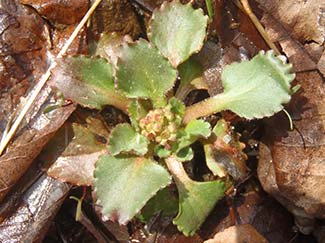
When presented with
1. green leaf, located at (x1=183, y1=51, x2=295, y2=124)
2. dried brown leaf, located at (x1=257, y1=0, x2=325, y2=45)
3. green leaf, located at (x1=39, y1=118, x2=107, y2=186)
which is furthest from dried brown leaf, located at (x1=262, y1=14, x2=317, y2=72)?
green leaf, located at (x1=39, y1=118, x2=107, y2=186)

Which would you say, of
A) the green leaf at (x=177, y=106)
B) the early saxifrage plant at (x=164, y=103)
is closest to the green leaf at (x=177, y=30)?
the early saxifrage plant at (x=164, y=103)

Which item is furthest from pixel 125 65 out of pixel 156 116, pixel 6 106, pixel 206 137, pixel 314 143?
pixel 314 143

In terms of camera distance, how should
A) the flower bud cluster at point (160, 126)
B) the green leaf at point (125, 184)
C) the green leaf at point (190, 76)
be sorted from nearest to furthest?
1. the green leaf at point (125, 184)
2. the flower bud cluster at point (160, 126)
3. the green leaf at point (190, 76)

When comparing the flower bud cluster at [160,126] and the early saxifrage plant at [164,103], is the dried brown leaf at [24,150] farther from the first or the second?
the flower bud cluster at [160,126]

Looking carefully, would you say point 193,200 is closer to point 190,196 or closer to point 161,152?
point 190,196

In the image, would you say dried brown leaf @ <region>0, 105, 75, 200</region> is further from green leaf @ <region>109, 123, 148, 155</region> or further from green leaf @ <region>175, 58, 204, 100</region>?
→ green leaf @ <region>175, 58, 204, 100</region>

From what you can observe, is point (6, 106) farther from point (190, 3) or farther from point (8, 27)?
point (190, 3)

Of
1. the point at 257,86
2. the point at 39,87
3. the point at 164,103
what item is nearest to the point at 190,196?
the point at 164,103
